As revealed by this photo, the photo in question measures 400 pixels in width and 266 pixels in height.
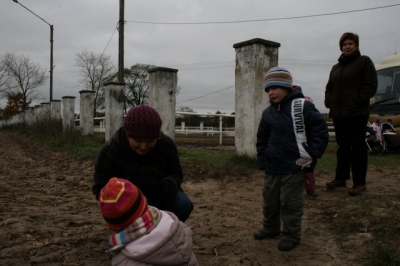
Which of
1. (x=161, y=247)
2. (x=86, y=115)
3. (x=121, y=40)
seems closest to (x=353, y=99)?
(x=161, y=247)

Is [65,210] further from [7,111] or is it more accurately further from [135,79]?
[7,111]

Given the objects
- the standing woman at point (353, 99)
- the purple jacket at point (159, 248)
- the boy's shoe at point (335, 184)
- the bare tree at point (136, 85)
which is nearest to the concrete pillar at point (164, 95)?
the boy's shoe at point (335, 184)

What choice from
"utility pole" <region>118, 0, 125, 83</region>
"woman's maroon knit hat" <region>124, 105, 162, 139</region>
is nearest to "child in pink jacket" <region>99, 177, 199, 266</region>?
"woman's maroon knit hat" <region>124, 105, 162, 139</region>

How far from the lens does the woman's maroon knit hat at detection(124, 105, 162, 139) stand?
227 centimetres

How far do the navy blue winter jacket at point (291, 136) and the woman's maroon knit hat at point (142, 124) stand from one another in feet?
3.79

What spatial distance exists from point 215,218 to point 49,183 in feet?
11.1

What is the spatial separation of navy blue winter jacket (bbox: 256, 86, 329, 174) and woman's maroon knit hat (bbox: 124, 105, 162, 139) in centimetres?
116

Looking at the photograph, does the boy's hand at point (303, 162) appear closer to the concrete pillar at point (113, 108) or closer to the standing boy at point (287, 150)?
the standing boy at point (287, 150)

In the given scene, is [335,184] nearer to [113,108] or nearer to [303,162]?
[303,162]

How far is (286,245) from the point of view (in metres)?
2.88

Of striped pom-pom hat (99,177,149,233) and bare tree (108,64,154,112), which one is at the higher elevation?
bare tree (108,64,154,112)

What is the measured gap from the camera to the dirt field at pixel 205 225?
2.77 metres

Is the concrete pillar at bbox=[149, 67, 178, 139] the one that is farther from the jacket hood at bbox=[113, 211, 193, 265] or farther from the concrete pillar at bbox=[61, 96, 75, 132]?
the concrete pillar at bbox=[61, 96, 75, 132]

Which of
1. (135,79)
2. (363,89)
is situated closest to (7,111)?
(135,79)
